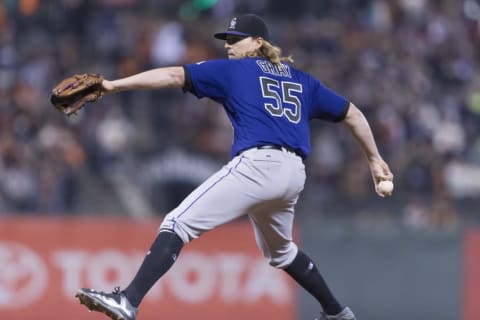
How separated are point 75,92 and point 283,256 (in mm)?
1881

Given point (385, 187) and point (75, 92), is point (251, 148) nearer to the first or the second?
point (385, 187)

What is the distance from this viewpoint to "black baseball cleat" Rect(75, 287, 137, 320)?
6.62 metres

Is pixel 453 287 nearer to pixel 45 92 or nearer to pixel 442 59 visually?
pixel 442 59

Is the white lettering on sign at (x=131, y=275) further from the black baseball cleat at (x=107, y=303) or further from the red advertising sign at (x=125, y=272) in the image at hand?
the black baseball cleat at (x=107, y=303)

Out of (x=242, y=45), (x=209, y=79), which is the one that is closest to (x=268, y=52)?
(x=242, y=45)

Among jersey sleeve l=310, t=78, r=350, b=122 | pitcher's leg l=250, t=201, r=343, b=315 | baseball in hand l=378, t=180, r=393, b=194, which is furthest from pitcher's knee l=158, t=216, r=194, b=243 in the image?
baseball in hand l=378, t=180, r=393, b=194

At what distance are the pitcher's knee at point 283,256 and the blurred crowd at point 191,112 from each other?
19.0ft

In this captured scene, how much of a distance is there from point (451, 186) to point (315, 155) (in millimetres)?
1719

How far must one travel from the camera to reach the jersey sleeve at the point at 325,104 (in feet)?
25.3

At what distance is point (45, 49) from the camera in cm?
1486

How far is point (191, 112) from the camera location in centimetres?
1459

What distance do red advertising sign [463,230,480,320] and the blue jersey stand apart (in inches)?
260

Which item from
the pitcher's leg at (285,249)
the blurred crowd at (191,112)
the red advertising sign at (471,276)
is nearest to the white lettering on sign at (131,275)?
the blurred crowd at (191,112)

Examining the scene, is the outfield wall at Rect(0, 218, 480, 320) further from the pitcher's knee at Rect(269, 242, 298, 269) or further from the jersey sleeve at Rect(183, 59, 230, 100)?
the jersey sleeve at Rect(183, 59, 230, 100)
